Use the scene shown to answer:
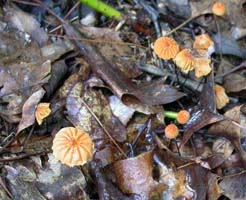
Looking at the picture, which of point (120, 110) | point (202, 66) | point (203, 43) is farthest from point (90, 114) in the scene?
point (203, 43)

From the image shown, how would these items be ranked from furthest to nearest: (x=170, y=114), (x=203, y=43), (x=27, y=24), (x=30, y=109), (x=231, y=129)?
1. (x=27, y=24)
2. (x=203, y=43)
3. (x=170, y=114)
4. (x=231, y=129)
5. (x=30, y=109)

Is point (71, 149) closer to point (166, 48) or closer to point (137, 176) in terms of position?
point (137, 176)

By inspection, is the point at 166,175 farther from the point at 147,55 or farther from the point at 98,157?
the point at 147,55

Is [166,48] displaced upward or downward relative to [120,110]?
upward

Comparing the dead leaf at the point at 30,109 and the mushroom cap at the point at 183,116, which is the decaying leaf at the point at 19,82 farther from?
the mushroom cap at the point at 183,116

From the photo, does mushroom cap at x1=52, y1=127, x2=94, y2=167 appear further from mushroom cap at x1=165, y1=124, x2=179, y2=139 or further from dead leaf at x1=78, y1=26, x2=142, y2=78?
dead leaf at x1=78, y1=26, x2=142, y2=78

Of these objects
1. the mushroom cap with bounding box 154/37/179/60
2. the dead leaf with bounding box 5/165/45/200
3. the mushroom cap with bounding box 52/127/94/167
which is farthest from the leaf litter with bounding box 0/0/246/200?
the mushroom cap with bounding box 52/127/94/167

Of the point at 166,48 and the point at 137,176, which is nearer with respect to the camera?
the point at 137,176

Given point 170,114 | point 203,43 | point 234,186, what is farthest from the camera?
point 203,43
